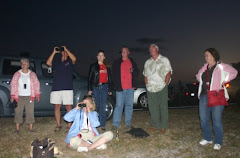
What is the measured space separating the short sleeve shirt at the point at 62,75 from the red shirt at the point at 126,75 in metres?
1.31

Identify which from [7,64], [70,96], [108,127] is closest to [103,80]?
[70,96]

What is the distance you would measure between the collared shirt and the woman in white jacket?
103 centimetres

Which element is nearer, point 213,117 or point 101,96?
point 213,117

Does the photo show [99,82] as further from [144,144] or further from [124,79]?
[144,144]

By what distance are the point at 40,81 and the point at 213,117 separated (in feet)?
14.7

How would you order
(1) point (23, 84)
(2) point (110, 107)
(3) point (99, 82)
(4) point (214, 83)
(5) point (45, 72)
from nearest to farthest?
(4) point (214, 83) < (1) point (23, 84) < (3) point (99, 82) < (5) point (45, 72) < (2) point (110, 107)

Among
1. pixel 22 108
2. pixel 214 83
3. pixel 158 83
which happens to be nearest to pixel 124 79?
pixel 158 83

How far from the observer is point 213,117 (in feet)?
14.1

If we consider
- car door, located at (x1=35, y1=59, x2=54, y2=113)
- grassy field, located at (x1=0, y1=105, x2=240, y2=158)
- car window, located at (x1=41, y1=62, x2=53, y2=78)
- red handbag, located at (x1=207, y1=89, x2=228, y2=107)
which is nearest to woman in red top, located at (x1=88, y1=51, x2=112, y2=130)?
grassy field, located at (x1=0, y1=105, x2=240, y2=158)

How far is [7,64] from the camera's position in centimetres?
634

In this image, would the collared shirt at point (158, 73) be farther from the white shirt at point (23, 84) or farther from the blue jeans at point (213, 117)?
the white shirt at point (23, 84)

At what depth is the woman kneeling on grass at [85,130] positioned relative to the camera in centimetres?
413

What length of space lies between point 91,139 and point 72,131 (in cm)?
38

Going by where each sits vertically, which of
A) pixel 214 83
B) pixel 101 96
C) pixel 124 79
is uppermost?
pixel 124 79
